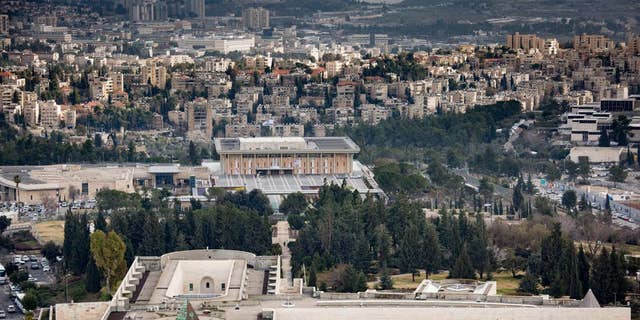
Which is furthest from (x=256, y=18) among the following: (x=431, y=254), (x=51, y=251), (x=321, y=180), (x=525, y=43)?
(x=431, y=254)

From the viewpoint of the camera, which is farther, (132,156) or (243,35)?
(243,35)

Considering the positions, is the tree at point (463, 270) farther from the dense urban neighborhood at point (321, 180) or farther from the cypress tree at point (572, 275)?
the cypress tree at point (572, 275)

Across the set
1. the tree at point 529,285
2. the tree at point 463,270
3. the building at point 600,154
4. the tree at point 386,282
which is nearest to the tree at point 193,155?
the building at point 600,154

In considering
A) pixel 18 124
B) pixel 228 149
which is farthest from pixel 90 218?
pixel 18 124

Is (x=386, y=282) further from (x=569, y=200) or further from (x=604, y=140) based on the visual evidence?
(x=604, y=140)

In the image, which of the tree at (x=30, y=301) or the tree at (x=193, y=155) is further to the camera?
the tree at (x=193, y=155)

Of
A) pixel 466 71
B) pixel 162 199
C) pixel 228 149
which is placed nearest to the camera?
pixel 162 199

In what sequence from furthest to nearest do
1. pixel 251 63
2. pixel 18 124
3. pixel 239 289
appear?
pixel 251 63 < pixel 18 124 < pixel 239 289

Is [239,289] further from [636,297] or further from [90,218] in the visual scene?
[90,218]
